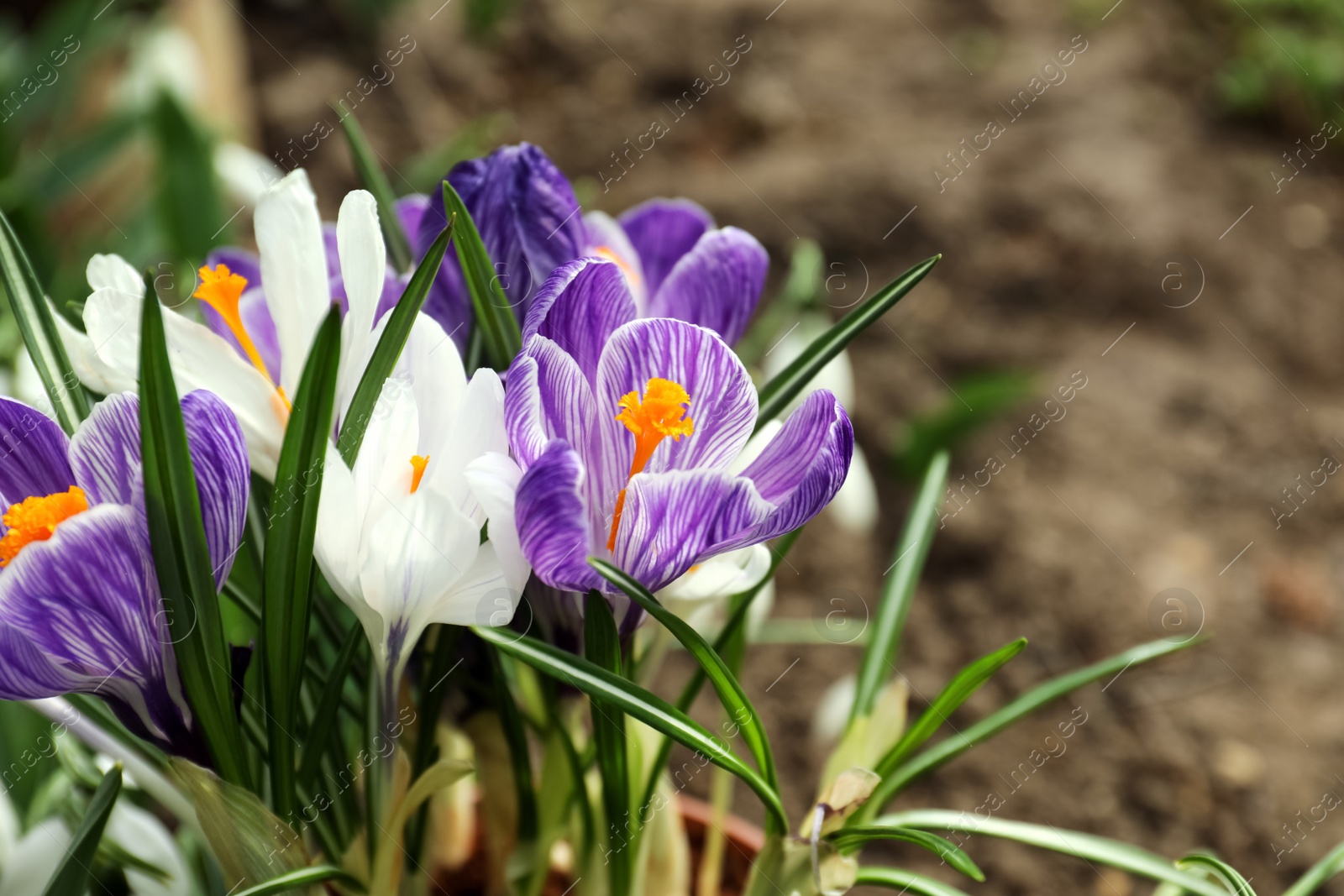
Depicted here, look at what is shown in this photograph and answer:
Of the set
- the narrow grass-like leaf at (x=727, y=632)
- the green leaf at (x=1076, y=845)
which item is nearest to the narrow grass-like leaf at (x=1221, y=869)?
the green leaf at (x=1076, y=845)

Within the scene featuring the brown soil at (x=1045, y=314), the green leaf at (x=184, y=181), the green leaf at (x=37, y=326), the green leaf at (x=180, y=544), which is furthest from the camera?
the brown soil at (x=1045, y=314)

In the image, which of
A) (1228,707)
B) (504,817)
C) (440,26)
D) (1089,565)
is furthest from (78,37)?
(1228,707)

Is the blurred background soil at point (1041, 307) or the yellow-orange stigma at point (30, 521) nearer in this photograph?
the yellow-orange stigma at point (30, 521)

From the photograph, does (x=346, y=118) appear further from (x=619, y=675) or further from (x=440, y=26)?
(x=440, y=26)

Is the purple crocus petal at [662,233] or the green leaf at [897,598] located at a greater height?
the purple crocus petal at [662,233]

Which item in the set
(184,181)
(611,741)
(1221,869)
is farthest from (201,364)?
(184,181)

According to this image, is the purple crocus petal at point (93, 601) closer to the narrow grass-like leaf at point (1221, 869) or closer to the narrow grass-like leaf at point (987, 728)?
the narrow grass-like leaf at point (987, 728)

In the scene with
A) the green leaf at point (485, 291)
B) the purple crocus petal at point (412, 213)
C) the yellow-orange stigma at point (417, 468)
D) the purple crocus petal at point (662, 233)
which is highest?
the purple crocus petal at point (412, 213)
